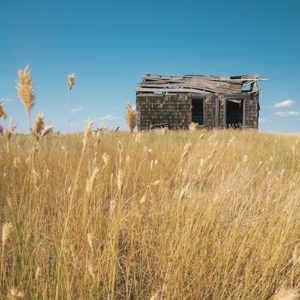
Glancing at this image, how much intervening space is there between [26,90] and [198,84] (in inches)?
757

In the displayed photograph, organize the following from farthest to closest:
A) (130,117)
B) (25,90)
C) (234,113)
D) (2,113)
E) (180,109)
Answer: (234,113)
(180,109)
(2,113)
(130,117)
(25,90)

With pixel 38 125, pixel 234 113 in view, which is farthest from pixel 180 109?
pixel 38 125

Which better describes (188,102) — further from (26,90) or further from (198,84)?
(26,90)

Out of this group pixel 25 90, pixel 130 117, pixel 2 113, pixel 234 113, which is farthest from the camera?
pixel 234 113

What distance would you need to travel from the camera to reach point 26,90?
1.68m

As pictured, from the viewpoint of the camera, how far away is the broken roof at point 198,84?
19812 mm

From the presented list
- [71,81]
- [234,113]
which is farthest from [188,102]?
[71,81]

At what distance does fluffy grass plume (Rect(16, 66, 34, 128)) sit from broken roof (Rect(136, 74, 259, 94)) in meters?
18.2

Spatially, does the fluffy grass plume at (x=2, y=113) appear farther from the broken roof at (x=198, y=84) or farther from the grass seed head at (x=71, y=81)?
the broken roof at (x=198, y=84)

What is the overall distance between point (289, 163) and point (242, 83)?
16.1 m

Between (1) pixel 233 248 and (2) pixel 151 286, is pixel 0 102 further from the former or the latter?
(1) pixel 233 248

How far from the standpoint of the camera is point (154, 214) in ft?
7.00

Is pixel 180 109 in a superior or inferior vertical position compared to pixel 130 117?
superior

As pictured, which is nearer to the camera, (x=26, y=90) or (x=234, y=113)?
(x=26, y=90)
